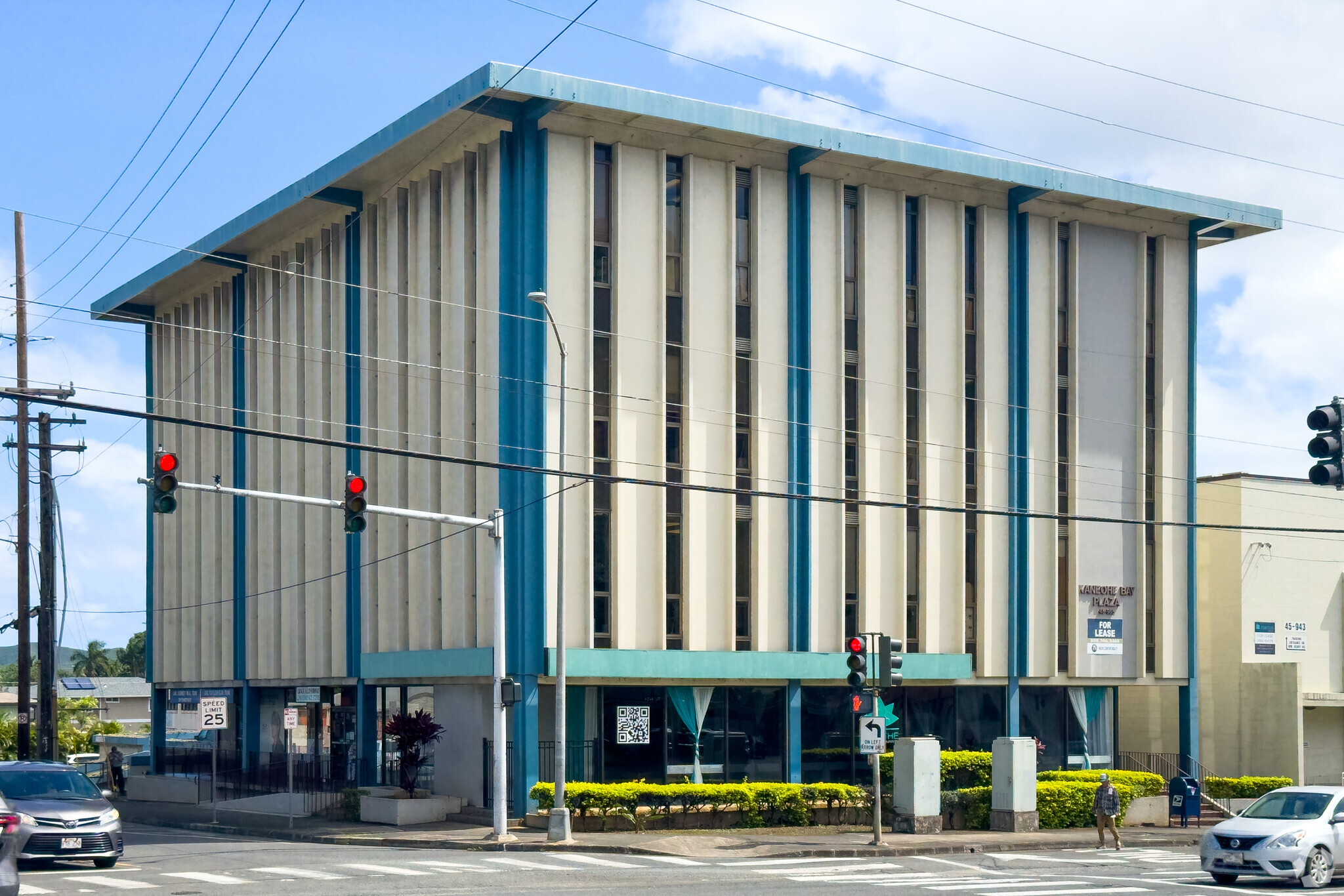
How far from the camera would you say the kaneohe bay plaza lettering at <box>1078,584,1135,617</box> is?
Answer: 42688 millimetres

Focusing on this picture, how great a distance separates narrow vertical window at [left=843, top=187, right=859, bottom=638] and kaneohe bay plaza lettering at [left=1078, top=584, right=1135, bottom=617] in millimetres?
7168

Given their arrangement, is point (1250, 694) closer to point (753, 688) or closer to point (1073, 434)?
point (1073, 434)

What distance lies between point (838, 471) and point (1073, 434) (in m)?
7.74

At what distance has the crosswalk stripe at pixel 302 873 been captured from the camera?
22844 mm

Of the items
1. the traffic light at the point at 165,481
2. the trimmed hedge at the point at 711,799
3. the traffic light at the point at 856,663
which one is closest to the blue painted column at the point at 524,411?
the trimmed hedge at the point at 711,799

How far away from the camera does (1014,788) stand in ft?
111

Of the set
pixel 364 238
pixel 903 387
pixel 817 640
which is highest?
pixel 364 238

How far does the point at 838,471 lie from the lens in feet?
127

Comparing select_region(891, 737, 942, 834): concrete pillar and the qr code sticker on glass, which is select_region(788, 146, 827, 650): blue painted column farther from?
select_region(891, 737, 942, 834): concrete pillar

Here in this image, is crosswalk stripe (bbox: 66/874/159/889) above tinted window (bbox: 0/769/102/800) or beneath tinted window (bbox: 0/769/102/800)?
beneath

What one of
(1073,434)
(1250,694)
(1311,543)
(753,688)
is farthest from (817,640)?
(1311,543)

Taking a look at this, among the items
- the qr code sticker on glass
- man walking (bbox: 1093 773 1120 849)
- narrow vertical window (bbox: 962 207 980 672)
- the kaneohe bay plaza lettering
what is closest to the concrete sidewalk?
man walking (bbox: 1093 773 1120 849)

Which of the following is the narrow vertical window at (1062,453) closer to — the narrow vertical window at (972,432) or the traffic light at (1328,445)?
the narrow vertical window at (972,432)

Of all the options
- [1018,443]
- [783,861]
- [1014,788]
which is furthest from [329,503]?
[1018,443]
